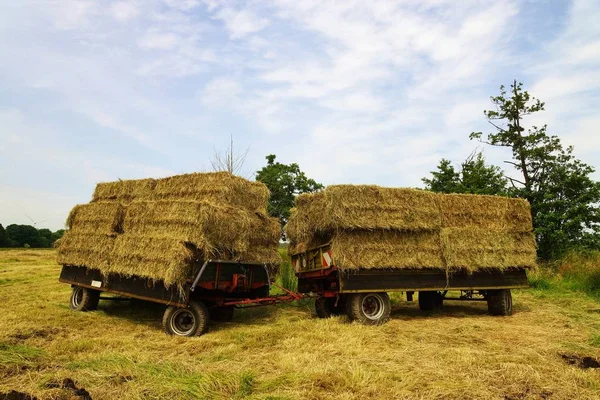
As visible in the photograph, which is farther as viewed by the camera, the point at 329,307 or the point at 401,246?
the point at 329,307

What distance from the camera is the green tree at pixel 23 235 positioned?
42103 millimetres

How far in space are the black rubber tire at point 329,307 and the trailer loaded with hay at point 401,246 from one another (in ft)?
0.08

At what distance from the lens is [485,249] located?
33.1 ft

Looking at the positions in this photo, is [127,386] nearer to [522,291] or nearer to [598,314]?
[598,314]

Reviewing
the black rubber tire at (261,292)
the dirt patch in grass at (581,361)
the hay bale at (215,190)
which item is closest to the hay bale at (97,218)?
the hay bale at (215,190)

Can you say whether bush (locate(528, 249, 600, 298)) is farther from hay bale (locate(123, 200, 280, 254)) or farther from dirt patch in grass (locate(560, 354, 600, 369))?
hay bale (locate(123, 200, 280, 254))

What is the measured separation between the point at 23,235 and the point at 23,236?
0.41 ft

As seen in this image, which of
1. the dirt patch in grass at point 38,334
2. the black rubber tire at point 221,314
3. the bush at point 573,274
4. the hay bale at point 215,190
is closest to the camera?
the dirt patch in grass at point 38,334

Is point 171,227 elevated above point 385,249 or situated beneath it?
elevated above

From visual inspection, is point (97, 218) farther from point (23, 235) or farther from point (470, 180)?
point (23, 235)

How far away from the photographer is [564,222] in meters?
20.0

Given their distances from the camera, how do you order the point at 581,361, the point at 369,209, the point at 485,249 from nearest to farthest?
the point at 581,361 < the point at 369,209 < the point at 485,249

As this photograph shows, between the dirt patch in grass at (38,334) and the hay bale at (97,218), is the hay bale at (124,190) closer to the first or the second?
the hay bale at (97,218)

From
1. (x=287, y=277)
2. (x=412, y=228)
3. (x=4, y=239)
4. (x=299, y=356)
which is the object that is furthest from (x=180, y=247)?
(x=4, y=239)
